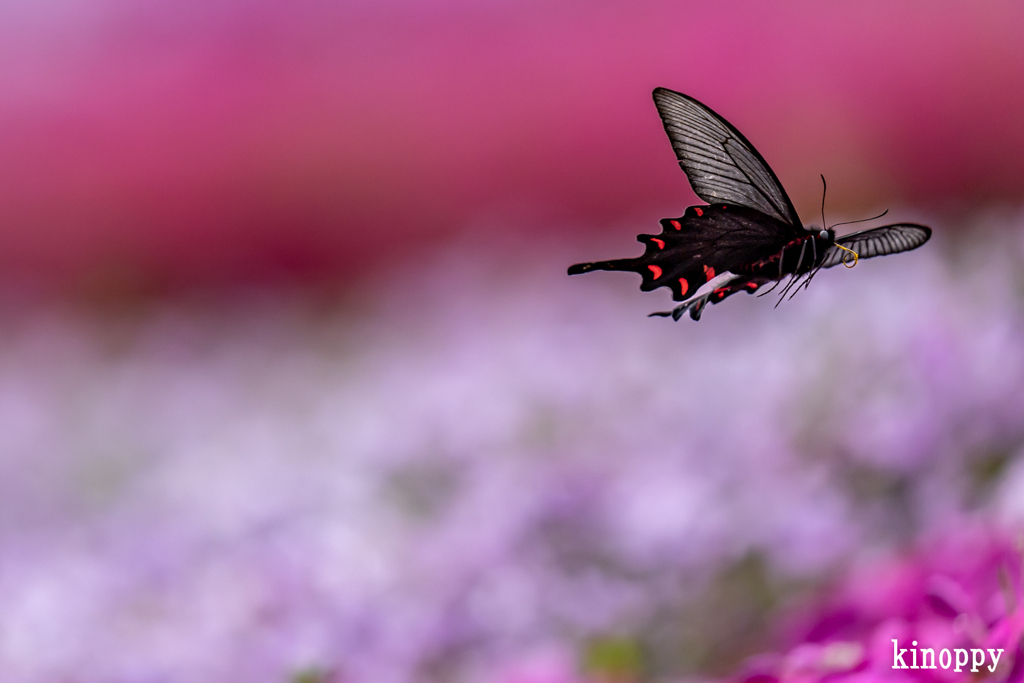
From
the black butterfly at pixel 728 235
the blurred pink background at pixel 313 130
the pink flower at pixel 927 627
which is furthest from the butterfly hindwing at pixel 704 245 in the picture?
the blurred pink background at pixel 313 130

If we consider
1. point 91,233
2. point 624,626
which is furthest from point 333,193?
point 624,626

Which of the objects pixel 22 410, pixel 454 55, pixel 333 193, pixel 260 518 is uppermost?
pixel 454 55

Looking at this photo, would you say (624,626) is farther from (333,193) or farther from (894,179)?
(333,193)

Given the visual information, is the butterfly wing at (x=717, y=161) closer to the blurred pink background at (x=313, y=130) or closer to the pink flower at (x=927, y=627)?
the pink flower at (x=927, y=627)

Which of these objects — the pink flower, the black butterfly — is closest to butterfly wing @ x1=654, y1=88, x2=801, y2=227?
the black butterfly

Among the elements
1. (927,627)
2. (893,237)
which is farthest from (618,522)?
(893,237)

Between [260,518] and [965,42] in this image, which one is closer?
[260,518]
